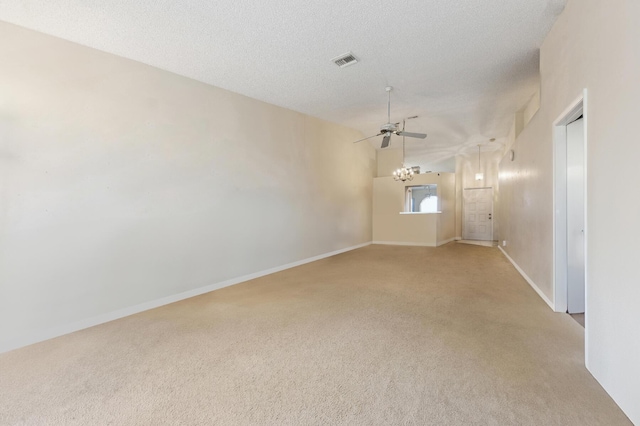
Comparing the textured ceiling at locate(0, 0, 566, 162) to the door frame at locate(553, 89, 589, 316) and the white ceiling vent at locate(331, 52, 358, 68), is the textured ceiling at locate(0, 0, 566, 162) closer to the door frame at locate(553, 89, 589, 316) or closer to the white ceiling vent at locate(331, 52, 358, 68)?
the white ceiling vent at locate(331, 52, 358, 68)

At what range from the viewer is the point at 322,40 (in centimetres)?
306

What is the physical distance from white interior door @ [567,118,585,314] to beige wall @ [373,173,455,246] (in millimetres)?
5332

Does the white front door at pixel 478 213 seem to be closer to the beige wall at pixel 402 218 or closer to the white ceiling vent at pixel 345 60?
the beige wall at pixel 402 218

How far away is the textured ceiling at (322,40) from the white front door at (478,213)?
5.52 m

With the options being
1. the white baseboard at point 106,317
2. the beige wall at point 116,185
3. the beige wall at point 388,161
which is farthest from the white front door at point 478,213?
the white baseboard at point 106,317

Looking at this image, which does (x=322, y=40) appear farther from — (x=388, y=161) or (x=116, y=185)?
(x=388, y=161)

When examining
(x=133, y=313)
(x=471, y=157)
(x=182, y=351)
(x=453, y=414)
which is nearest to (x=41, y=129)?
(x=133, y=313)

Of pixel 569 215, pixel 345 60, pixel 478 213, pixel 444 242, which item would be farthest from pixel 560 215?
pixel 478 213

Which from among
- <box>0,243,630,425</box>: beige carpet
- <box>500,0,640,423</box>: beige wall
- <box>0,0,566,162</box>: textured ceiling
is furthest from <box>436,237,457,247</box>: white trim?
<box>500,0,640,423</box>: beige wall

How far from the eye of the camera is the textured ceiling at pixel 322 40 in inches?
99.3

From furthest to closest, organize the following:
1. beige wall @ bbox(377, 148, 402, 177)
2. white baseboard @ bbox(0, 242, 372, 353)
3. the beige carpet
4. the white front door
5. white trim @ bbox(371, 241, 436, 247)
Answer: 1. the white front door
2. beige wall @ bbox(377, 148, 402, 177)
3. white trim @ bbox(371, 241, 436, 247)
4. white baseboard @ bbox(0, 242, 372, 353)
5. the beige carpet

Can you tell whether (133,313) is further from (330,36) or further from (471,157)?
(471,157)

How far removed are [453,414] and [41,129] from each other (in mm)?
4064

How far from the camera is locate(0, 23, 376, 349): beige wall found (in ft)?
8.34
